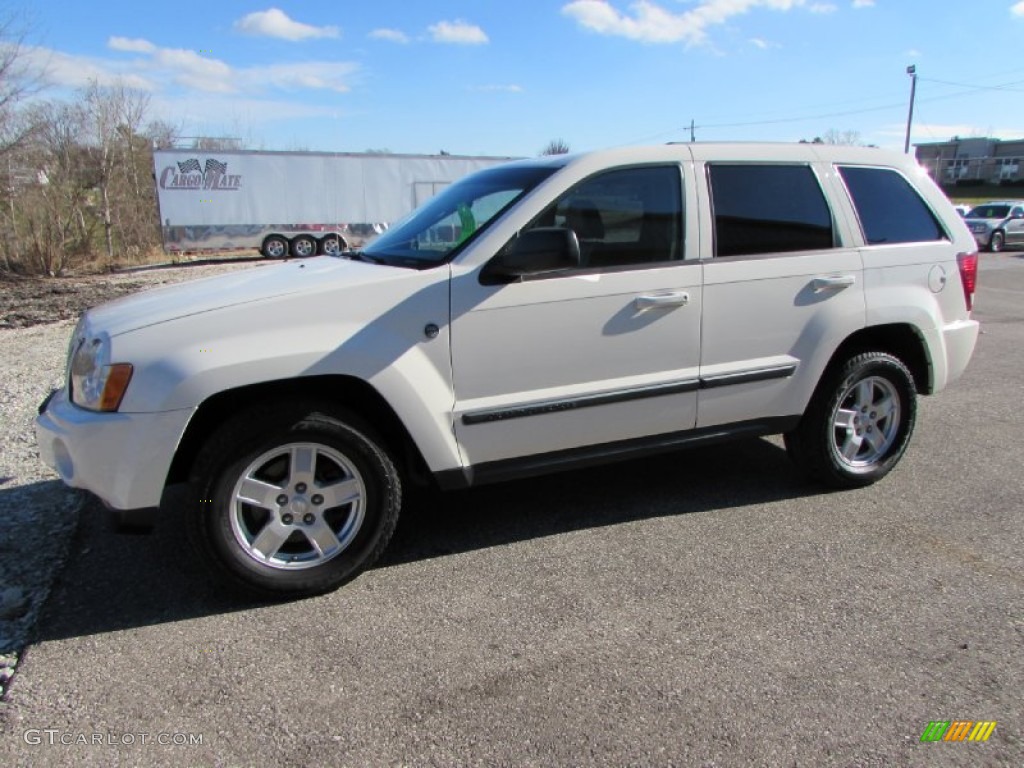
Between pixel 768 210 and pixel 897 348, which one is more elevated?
pixel 768 210

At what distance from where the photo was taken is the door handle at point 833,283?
13.2 feet

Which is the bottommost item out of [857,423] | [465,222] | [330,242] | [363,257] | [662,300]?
[857,423]

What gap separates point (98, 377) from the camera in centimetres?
293

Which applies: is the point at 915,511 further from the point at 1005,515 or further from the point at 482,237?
the point at 482,237

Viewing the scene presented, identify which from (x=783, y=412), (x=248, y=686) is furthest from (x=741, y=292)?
(x=248, y=686)

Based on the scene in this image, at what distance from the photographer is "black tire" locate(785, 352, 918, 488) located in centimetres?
423

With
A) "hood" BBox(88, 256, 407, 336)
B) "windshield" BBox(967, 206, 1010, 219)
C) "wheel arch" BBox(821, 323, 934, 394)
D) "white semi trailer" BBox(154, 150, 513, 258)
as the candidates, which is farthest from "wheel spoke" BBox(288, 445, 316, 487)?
"windshield" BBox(967, 206, 1010, 219)

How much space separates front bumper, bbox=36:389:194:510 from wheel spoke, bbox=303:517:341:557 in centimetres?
64

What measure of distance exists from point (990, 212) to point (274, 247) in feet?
81.4

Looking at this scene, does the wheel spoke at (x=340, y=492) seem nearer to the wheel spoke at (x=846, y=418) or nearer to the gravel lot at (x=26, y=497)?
Answer: the gravel lot at (x=26, y=497)

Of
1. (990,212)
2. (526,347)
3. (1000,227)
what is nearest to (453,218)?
(526,347)

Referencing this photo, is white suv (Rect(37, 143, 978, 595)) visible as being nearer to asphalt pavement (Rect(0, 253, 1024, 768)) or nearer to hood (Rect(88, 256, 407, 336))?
hood (Rect(88, 256, 407, 336))

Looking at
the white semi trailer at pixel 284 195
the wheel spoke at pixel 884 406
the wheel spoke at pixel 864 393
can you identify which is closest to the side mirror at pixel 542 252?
the wheel spoke at pixel 864 393

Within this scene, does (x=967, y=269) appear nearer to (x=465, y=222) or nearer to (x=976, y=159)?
(x=465, y=222)
